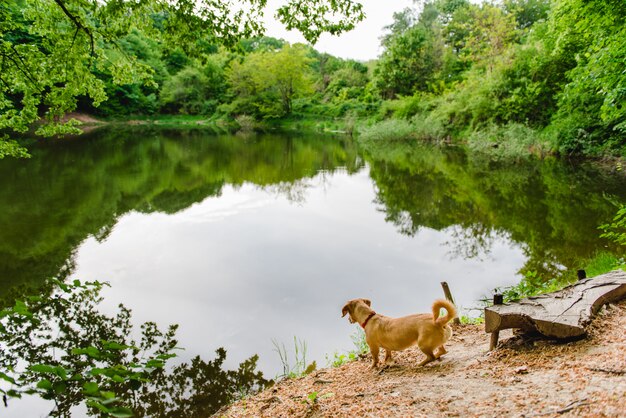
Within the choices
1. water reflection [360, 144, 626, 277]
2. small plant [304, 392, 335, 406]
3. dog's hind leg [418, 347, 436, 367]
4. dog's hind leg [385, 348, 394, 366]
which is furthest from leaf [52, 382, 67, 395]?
water reflection [360, 144, 626, 277]

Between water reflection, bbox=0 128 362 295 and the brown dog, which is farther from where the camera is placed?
water reflection, bbox=0 128 362 295

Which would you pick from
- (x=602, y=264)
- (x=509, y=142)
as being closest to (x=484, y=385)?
(x=602, y=264)

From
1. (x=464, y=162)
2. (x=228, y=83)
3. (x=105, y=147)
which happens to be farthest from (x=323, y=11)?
(x=228, y=83)

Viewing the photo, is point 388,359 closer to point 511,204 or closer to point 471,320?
point 471,320

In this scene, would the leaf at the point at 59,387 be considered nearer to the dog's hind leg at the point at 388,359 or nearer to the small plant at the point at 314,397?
the small plant at the point at 314,397

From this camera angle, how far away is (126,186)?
17.0 m

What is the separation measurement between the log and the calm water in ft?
8.88

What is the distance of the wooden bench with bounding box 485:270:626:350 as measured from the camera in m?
3.60

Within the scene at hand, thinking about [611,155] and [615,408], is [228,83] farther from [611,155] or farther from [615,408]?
[615,408]

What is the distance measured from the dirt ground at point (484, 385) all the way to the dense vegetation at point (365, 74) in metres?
4.98

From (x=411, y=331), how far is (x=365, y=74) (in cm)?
5942

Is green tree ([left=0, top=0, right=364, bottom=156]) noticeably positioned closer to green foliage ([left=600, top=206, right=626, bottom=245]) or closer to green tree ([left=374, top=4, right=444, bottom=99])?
green foliage ([left=600, top=206, right=626, bottom=245])

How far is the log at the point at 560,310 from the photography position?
360 centimetres

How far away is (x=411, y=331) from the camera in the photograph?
405 centimetres
